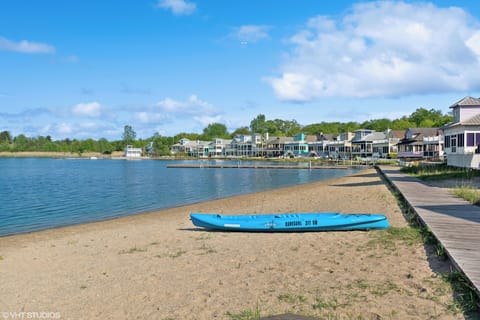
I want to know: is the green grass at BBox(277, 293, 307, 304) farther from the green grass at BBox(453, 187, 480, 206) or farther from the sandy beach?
the green grass at BBox(453, 187, 480, 206)

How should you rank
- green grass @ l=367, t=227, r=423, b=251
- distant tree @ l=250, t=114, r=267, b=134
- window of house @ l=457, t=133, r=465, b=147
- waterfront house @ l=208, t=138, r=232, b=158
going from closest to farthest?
1. green grass @ l=367, t=227, r=423, b=251
2. window of house @ l=457, t=133, r=465, b=147
3. waterfront house @ l=208, t=138, r=232, b=158
4. distant tree @ l=250, t=114, r=267, b=134

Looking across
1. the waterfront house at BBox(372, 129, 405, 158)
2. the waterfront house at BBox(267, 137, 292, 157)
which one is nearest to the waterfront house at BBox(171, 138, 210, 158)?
the waterfront house at BBox(267, 137, 292, 157)

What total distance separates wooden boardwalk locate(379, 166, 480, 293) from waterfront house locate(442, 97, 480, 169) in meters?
14.9

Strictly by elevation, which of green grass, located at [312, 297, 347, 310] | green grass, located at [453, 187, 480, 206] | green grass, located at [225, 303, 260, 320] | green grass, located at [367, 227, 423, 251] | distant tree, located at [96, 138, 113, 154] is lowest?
green grass, located at [225, 303, 260, 320]

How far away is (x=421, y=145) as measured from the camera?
73.7 meters

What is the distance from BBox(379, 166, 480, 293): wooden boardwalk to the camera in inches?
301

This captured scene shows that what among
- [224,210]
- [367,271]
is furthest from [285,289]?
[224,210]

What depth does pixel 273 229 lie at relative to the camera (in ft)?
45.0

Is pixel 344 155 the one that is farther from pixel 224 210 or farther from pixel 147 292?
pixel 147 292

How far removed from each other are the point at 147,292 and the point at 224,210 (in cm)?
1474

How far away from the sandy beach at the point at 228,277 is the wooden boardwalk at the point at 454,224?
1.53 ft

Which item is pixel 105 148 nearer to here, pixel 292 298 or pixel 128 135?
pixel 128 135

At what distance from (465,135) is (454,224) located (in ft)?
82.0

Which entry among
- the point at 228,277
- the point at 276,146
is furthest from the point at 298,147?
the point at 228,277
